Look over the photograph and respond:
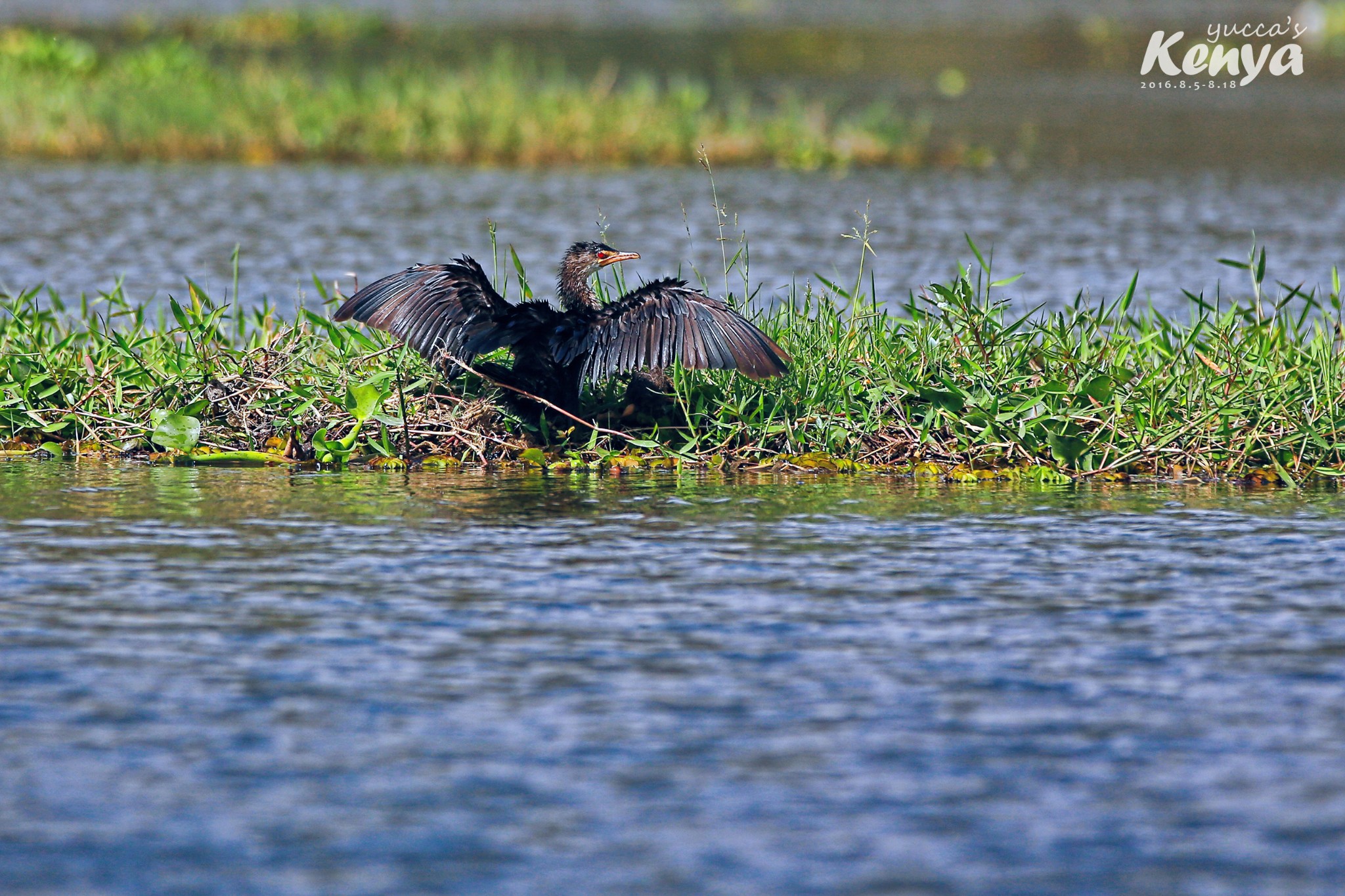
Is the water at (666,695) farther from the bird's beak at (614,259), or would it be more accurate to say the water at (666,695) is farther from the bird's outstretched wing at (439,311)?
the bird's beak at (614,259)

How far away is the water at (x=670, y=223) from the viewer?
1792 centimetres

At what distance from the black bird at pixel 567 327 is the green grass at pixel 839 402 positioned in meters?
0.37

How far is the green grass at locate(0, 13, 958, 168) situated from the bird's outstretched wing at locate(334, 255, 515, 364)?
670 inches

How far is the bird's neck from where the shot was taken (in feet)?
31.0

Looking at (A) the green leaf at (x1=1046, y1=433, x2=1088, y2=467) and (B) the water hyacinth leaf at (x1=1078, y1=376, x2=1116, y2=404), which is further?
(B) the water hyacinth leaf at (x1=1078, y1=376, x2=1116, y2=404)

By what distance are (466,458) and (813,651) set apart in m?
3.83

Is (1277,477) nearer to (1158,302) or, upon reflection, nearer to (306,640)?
(306,640)

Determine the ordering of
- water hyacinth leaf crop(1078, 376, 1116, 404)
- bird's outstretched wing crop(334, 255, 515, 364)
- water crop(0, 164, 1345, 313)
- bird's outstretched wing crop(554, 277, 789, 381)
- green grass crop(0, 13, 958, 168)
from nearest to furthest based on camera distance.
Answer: bird's outstretched wing crop(554, 277, 789, 381)
bird's outstretched wing crop(334, 255, 515, 364)
water hyacinth leaf crop(1078, 376, 1116, 404)
water crop(0, 164, 1345, 313)
green grass crop(0, 13, 958, 168)

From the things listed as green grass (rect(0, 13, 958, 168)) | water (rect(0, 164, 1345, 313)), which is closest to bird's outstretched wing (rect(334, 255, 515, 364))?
water (rect(0, 164, 1345, 313))

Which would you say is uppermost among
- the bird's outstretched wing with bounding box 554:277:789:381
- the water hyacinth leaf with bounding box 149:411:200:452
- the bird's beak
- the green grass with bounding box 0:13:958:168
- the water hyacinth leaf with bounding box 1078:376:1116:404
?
the green grass with bounding box 0:13:958:168

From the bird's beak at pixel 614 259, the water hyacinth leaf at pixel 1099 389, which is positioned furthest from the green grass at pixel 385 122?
the water hyacinth leaf at pixel 1099 389

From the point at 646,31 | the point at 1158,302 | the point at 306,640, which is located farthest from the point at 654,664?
the point at 646,31

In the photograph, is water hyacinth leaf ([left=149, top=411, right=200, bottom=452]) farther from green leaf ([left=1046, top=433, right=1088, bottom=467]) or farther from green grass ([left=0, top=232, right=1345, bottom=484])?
green leaf ([left=1046, top=433, right=1088, bottom=467])


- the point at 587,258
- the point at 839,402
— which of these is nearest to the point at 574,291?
the point at 587,258
